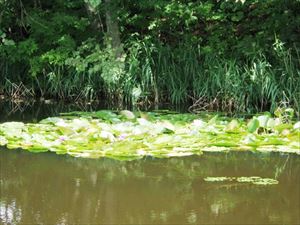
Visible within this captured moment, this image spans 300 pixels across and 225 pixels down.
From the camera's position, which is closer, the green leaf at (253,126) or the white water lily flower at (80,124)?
the green leaf at (253,126)

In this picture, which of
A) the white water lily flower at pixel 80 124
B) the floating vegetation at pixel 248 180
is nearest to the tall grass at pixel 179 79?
the white water lily flower at pixel 80 124

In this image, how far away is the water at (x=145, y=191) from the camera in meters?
4.10

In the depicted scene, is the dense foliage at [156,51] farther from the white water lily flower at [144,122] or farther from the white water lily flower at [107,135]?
the white water lily flower at [107,135]

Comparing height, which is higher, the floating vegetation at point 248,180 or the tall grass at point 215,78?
the tall grass at point 215,78

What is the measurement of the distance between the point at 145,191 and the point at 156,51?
633 cm

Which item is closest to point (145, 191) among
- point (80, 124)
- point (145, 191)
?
point (145, 191)

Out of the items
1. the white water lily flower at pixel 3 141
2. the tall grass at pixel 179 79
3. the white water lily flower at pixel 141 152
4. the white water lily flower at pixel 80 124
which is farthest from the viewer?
the tall grass at pixel 179 79

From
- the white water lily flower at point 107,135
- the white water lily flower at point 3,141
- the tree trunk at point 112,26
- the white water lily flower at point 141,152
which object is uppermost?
the tree trunk at point 112,26

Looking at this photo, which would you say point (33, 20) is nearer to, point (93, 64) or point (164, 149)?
point (93, 64)

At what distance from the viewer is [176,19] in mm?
11344

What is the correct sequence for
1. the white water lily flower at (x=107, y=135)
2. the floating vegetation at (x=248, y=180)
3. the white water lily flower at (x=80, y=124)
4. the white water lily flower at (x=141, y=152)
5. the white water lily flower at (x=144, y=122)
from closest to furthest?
the floating vegetation at (x=248, y=180), the white water lily flower at (x=141, y=152), the white water lily flower at (x=107, y=135), the white water lily flower at (x=80, y=124), the white water lily flower at (x=144, y=122)

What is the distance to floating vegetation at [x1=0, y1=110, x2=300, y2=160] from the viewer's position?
19.5ft

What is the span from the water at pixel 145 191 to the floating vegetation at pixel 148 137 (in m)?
0.11

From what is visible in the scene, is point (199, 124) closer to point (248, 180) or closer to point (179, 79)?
point (248, 180)
